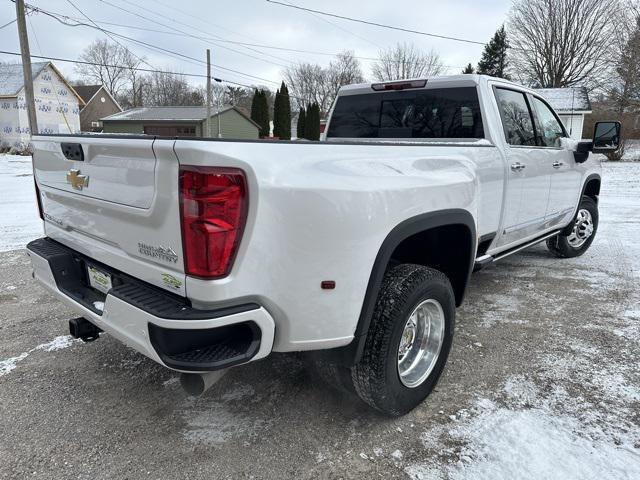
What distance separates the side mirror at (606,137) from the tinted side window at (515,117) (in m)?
1.31

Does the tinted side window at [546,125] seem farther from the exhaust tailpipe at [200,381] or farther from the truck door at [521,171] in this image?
the exhaust tailpipe at [200,381]

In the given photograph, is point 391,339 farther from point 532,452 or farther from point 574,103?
point 574,103

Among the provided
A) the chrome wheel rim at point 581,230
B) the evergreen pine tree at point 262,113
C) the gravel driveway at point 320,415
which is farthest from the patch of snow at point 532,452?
the evergreen pine tree at point 262,113

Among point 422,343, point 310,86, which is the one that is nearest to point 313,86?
point 310,86

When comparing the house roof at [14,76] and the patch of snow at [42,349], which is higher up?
the house roof at [14,76]

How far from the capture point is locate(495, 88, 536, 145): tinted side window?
391 cm

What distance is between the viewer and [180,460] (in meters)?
2.39

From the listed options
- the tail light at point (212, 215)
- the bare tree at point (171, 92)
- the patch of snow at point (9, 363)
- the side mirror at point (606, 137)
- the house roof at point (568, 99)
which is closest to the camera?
the tail light at point (212, 215)

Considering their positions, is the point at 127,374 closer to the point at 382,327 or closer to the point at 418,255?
the point at 382,327

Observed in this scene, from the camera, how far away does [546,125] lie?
467 cm

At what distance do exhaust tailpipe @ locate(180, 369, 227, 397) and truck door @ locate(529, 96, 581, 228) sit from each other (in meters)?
3.59

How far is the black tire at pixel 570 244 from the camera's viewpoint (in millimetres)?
5969

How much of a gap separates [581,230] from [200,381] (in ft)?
18.3

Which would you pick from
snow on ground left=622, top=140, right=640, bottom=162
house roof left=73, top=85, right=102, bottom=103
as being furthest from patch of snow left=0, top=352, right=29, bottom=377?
house roof left=73, top=85, right=102, bottom=103
